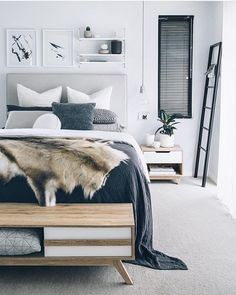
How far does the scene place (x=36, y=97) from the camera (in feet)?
18.2

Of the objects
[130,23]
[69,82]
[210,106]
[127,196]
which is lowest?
[127,196]

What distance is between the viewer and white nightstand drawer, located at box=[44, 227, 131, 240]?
2729 mm

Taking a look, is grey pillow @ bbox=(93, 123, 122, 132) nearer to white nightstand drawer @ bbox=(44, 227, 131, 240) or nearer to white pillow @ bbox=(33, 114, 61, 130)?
white pillow @ bbox=(33, 114, 61, 130)

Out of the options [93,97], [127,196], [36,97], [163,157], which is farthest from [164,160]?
[127,196]

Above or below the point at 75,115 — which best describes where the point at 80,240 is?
below

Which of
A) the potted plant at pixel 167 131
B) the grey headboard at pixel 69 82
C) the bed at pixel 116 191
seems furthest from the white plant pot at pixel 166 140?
the bed at pixel 116 191

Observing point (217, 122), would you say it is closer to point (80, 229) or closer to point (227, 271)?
point (227, 271)

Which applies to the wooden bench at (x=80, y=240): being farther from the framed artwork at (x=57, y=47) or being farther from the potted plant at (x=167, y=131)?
the framed artwork at (x=57, y=47)

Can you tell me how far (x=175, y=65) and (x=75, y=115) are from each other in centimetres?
175

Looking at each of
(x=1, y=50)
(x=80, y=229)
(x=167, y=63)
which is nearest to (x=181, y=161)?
(x=167, y=63)

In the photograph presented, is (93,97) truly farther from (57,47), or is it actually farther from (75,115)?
(57,47)

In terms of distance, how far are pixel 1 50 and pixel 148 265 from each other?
3.73 m

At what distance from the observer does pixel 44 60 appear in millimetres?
5824

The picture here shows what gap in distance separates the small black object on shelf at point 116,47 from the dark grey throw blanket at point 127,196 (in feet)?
9.29
